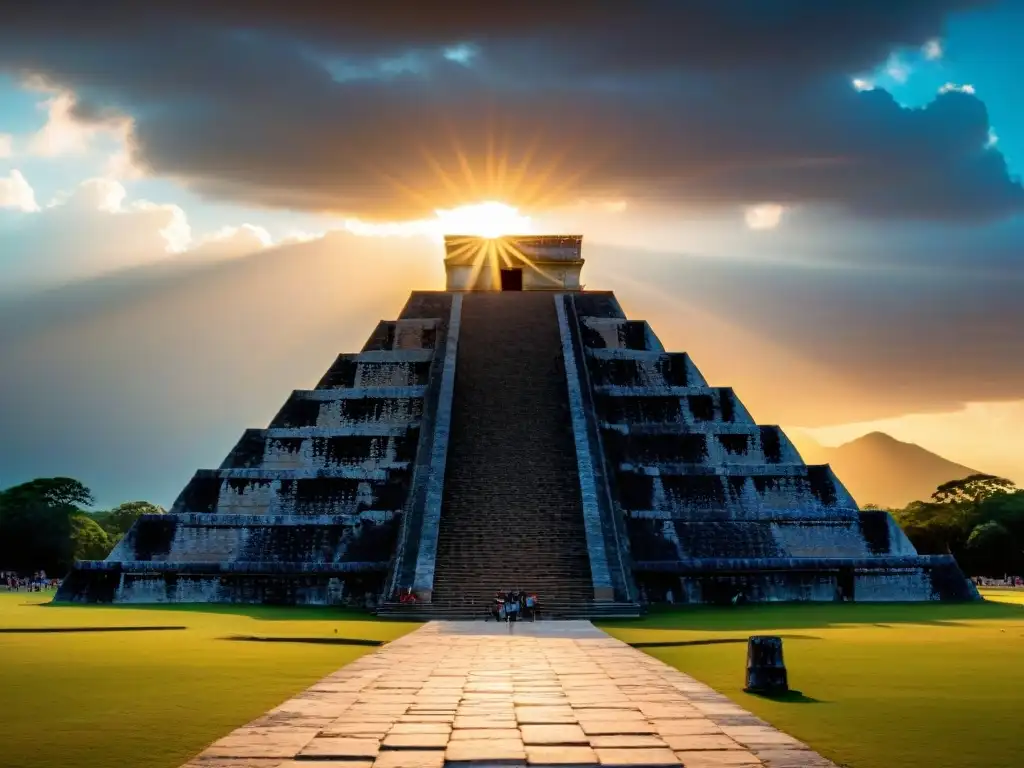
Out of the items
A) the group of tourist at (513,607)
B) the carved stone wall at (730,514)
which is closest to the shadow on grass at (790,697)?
A: the group of tourist at (513,607)

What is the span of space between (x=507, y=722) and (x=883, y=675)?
4240 mm

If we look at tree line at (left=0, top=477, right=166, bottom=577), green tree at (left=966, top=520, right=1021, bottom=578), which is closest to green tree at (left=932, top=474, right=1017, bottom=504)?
green tree at (left=966, top=520, right=1021, bottom=578)

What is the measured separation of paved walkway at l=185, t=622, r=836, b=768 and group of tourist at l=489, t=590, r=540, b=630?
233 inches

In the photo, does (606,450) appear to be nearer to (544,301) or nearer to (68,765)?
(544,301)

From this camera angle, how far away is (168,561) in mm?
21234

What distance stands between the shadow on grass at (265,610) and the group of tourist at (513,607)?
1.81 metres

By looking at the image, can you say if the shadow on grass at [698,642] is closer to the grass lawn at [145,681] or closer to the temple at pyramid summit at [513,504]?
the grass lawn at [145,681]

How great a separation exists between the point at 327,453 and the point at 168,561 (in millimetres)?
4140

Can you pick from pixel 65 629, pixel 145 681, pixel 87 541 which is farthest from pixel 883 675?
pixel 87 541

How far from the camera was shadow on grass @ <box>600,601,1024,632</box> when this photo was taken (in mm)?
15385

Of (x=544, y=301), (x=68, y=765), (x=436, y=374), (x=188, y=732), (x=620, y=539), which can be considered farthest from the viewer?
Answer: (x=544, y=301)

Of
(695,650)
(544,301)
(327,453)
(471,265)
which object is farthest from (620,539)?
(471,265)

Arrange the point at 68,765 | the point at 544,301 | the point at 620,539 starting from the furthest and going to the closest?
1. the point at 544,301
2. the point at 620,539
3. the point at 68,765

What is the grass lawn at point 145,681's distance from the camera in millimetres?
6352
